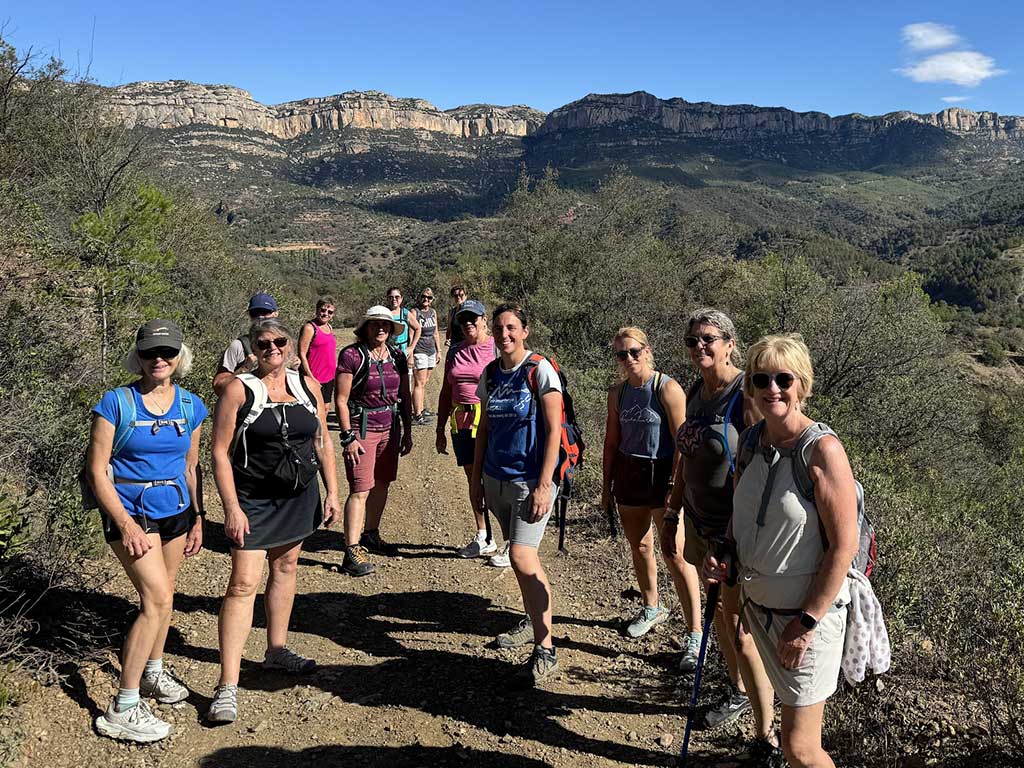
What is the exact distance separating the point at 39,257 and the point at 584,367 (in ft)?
34.8

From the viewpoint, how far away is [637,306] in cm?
1919

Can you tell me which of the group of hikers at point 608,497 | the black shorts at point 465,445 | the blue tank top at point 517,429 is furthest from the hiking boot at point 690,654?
the black shorts at point 465,445

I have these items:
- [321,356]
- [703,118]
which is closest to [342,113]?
[703,118]

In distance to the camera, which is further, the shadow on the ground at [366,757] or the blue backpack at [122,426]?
the shadow on the ground at [366,757]

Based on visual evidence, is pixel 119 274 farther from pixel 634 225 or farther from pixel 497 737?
pixel 634 225

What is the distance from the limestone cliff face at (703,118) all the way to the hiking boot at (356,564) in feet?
442

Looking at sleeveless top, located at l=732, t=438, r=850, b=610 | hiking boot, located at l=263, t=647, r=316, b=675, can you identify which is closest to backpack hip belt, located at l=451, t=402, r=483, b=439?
hiking boot, located at l=263, t=647, r=316, b=675

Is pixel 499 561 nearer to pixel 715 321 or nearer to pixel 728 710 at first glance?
pixel 728 710

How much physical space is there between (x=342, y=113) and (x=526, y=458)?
459ft

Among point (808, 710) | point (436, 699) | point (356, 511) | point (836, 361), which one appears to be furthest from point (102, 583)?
point (836, 361)

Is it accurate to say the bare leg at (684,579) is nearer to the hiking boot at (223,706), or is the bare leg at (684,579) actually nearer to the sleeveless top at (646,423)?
the sleeveless top at (646,423)

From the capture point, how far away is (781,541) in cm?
202

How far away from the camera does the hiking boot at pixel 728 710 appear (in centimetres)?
297

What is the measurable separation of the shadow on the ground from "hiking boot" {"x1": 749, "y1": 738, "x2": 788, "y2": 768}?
0.90 m
